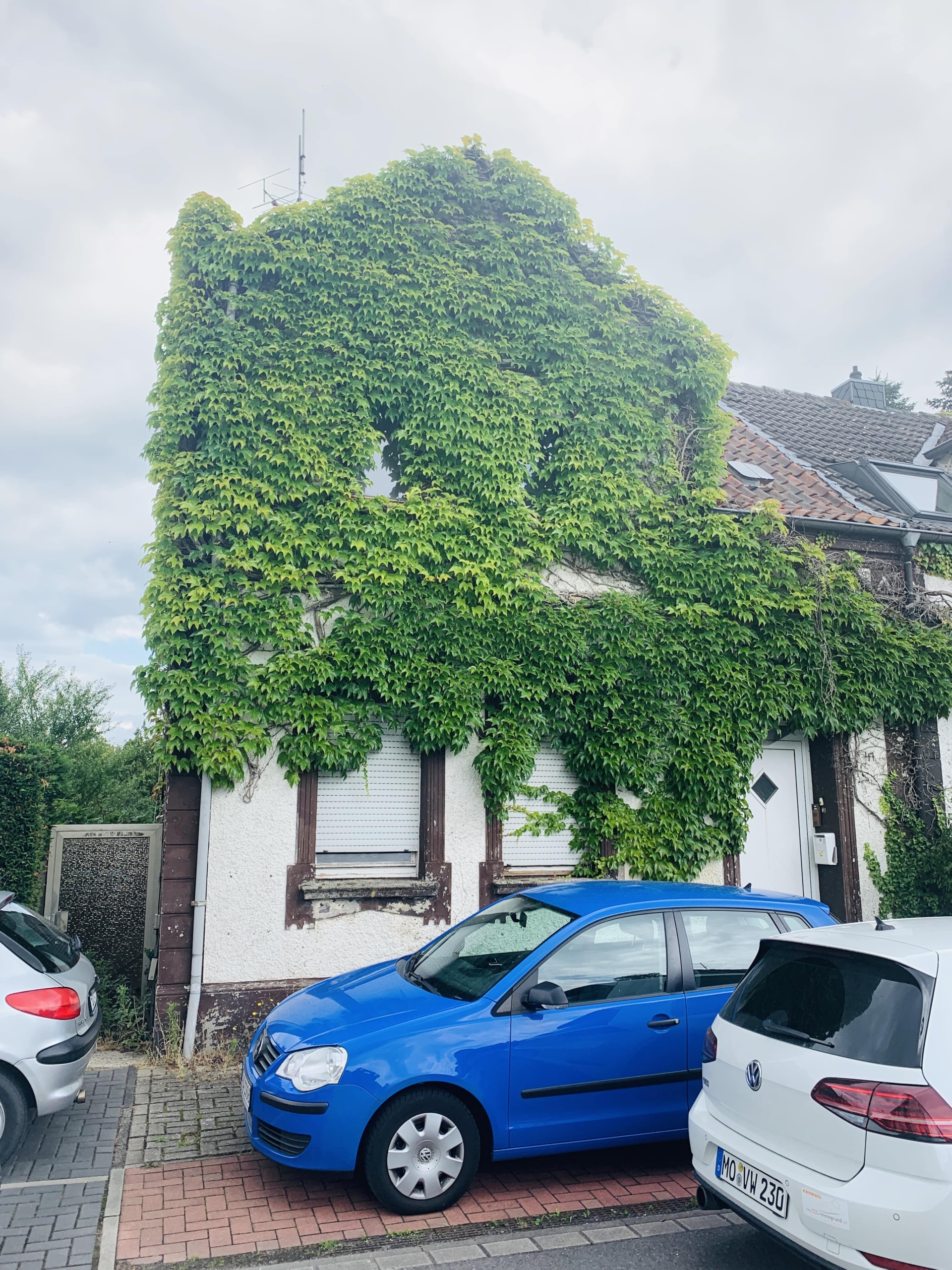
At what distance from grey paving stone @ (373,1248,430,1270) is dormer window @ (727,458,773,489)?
30.8 feet

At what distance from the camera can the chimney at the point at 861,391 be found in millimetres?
19422

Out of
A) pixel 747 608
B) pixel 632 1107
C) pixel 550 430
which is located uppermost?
pixel 550 430

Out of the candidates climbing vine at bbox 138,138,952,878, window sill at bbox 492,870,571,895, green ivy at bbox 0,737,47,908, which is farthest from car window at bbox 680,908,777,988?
green ivy at bbox 0,737,47,908

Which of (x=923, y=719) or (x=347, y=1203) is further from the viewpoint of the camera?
(x=923, y=719)

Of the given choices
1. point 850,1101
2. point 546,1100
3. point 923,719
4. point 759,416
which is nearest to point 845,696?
point 923,719

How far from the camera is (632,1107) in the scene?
511 centimetres

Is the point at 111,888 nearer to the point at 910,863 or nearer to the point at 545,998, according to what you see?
the point at 545,998

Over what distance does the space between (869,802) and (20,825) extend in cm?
928

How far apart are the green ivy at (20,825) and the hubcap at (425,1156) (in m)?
5.57

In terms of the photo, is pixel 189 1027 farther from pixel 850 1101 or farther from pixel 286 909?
pixel 850 1101

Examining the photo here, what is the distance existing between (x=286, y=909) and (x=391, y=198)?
7677 millimetres

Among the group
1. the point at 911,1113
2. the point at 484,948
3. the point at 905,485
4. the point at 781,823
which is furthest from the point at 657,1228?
the point at 905,485

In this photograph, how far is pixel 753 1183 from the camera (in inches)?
148

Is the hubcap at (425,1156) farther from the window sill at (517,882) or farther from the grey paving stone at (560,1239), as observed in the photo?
the window sill at (517,882)
